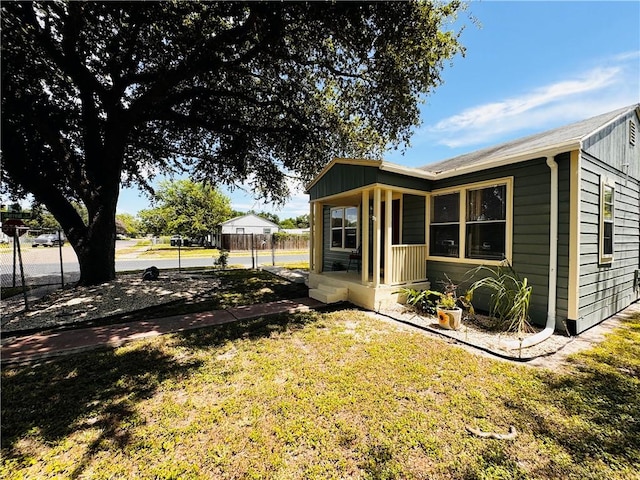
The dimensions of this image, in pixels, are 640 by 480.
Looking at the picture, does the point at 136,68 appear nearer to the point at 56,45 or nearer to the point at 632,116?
the point at 56,45

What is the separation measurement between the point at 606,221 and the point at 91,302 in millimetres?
11205

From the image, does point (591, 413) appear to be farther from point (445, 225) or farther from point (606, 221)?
point (606, 221)

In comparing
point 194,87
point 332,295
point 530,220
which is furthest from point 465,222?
point 194,87

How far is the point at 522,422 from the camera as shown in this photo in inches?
93.7

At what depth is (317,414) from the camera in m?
2.47

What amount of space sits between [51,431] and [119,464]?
2.89 ft

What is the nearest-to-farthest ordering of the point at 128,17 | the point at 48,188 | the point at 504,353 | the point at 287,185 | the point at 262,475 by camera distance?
the point at 262,475 → the point at 504,353 → the point at 128,17 → the point at 48,188 → the point at 287,185

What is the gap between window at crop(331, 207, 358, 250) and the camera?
8648 mm

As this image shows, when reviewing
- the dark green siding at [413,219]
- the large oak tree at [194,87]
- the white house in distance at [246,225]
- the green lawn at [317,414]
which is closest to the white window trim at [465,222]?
the dark green siding at [413,219]

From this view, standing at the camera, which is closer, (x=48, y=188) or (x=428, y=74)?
(x=428, y=74)

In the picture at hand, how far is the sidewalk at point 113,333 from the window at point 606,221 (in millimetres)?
5879

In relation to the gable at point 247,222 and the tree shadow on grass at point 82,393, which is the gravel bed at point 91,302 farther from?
the gable at point 247,222

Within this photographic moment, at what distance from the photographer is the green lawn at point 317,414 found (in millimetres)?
1946

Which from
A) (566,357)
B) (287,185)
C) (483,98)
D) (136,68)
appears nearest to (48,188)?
(136,68)
